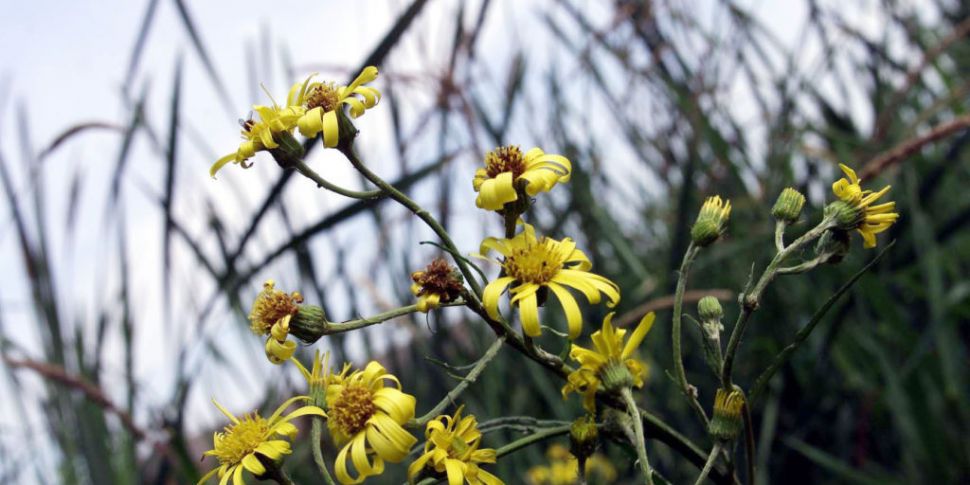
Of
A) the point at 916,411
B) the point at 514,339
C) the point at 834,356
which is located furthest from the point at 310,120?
the point at 834,356

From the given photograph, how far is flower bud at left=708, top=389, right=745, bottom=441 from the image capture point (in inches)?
27.7

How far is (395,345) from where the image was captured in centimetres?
239

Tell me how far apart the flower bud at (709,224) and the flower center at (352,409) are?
1.08 feet

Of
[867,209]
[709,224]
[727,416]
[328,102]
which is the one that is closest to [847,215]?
[867,209]

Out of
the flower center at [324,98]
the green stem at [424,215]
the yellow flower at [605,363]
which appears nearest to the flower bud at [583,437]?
the yellow flower at [605,363]

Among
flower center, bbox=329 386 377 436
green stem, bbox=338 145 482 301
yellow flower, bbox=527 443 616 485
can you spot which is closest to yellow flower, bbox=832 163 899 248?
green stem, bbox=338 145 482 301

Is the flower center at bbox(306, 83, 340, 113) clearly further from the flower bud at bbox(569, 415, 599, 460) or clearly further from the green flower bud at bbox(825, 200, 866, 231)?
the green flower bud at bbox(825, 200, 866, 231)

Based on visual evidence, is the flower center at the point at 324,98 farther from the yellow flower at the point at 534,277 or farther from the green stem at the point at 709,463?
the green stem at the point at 709,463

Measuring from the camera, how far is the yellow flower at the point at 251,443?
27.5 inches

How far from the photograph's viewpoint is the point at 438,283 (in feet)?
2.30

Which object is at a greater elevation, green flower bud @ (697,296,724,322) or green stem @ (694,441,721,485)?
green flower bud @ (697,296,724,322)

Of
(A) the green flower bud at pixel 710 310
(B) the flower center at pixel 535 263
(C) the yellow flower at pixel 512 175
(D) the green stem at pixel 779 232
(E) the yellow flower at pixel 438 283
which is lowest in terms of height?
(A) the green flower bud at pixel 710 310

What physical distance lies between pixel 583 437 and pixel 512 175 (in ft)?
0.75

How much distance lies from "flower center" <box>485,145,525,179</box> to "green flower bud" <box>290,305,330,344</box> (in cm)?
20
